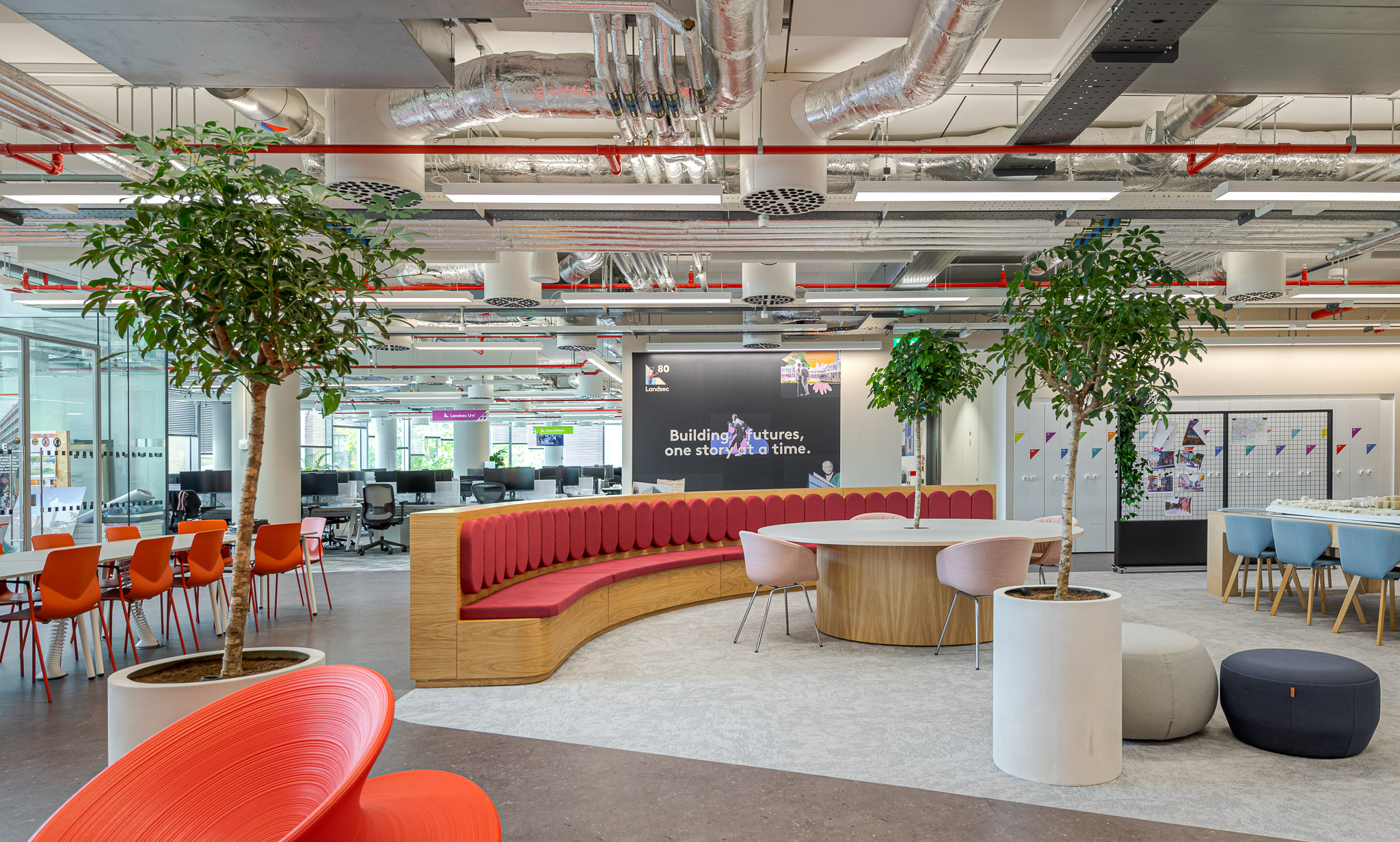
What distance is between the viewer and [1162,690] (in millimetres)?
3766

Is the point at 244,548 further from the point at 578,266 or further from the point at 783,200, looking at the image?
the point at 578,266

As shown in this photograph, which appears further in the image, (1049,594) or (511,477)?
(511,477)

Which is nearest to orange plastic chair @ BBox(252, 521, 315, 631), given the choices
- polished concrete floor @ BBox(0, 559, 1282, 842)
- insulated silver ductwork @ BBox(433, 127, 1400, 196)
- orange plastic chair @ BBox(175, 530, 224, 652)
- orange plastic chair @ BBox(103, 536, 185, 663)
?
orange plastic chair @ BBox(175, 530, 224, 652)

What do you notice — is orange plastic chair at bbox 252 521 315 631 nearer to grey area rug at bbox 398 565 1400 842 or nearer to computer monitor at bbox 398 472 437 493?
grey area rug at bbox 398 565 1400 842

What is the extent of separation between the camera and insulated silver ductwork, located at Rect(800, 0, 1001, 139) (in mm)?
3557

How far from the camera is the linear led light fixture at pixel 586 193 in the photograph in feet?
17.2

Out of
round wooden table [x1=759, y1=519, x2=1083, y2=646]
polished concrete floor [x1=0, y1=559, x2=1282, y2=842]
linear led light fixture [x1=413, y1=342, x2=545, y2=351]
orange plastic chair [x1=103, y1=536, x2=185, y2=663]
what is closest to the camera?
polished concrete floor [x1=0, y1=559, x2=1282, y2=842]

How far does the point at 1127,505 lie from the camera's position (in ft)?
34.7

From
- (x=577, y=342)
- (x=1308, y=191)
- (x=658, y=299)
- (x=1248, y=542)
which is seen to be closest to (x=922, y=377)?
(x=1308, y=191)

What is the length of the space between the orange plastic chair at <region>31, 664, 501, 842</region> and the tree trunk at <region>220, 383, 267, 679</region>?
0.58 m

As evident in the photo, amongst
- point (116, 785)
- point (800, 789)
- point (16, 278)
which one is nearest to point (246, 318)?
point (116, 785)

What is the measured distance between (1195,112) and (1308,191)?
0.94 meters

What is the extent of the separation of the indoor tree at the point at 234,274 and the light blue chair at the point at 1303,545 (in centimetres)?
740

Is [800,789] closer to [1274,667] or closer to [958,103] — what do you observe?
[1274,667]
